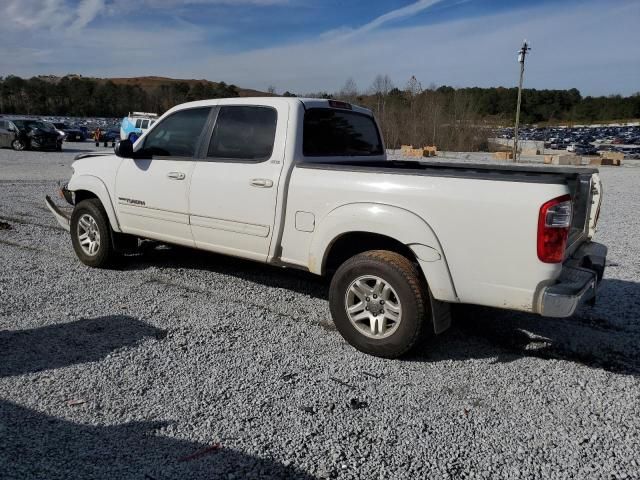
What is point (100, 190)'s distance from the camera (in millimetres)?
6141

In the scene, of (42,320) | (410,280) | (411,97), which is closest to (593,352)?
(410,280)

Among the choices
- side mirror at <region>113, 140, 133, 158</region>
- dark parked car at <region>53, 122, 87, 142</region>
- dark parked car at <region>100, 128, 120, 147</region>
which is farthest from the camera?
dark parked car at <region>53, 122, 87, 142</region>

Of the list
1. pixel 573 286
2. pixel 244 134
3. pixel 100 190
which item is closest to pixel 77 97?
pixel 100 190

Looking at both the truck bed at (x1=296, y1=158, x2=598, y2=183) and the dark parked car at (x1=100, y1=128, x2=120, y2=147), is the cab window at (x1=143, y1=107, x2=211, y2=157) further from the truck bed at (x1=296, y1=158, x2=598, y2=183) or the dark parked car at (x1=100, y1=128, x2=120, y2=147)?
the dark parked car at (x1=100, y1=128, x2=120, y2=147)

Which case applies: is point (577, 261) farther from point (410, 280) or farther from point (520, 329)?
point (410, 280)

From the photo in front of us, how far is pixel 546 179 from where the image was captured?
349 cm

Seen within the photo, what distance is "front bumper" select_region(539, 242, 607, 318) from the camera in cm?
351

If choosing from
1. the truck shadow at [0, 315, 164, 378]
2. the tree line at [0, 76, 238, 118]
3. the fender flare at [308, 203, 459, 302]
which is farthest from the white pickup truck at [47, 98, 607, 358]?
the tree line at [0, 76, 238, 118]

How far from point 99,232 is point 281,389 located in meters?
3.56

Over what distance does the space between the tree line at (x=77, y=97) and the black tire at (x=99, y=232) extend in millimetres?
96664

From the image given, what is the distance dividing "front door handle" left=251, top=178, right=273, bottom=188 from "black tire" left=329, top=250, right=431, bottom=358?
3.26 feet

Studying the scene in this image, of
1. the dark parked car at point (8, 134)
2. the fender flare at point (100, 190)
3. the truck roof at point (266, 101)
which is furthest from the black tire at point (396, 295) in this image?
the dark parked car at point (8, 134)

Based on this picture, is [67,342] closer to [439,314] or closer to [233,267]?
[233,267]

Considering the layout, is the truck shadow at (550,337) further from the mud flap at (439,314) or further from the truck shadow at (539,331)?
the mud flap at (439,314)
